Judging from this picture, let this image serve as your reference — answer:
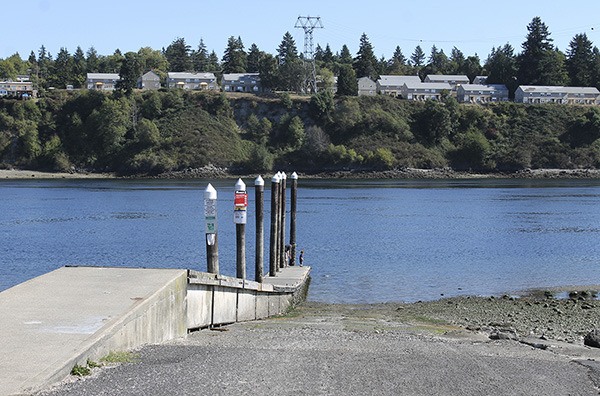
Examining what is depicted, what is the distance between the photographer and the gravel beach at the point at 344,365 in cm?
952

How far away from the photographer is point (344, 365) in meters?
11.0

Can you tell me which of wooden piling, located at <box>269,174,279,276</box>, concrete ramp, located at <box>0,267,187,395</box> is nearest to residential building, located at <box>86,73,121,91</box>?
wooden piling, located at <box>269,174,279,276</box>

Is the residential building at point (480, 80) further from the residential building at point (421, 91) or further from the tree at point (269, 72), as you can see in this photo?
the tree at point (269, 72)

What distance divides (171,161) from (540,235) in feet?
297

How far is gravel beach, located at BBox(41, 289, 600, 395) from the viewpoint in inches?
375

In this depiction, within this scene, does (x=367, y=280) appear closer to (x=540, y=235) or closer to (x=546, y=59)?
(x=540, y=235)

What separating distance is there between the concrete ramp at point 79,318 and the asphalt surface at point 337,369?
1.01ft

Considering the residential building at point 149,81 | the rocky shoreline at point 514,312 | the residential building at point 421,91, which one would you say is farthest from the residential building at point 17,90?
the rocky shoreline at point 514,312

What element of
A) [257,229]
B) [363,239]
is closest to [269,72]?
[363,239]

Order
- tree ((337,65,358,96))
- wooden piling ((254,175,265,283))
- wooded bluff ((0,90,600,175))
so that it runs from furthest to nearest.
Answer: tree ((337,65,358,96))
wooded bluff ((0,90,600,175))
wooden piling ((254,175,265,283))

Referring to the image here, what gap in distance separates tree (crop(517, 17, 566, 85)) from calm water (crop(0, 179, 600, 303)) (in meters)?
85.5

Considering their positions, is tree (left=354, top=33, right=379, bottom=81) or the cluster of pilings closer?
the cluster of pilings

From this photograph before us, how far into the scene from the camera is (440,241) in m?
51.2

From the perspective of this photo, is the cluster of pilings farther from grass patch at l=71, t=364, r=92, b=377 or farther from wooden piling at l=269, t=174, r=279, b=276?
grass patch at l=71, t=364, r=92, b=377
